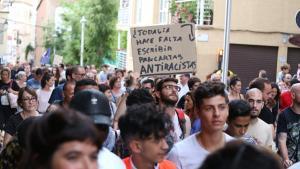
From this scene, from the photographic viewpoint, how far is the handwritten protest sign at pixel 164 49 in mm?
10758

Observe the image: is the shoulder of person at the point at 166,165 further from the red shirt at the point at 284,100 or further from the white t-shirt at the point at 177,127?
the red shirt at the point at 284,100

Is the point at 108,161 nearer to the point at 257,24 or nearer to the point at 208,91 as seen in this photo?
the point at 208,91

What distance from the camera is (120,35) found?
50688 mm

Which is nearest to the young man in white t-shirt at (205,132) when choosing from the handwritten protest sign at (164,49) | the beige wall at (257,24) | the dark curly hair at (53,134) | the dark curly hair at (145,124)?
the dark curly hair at (145,124)

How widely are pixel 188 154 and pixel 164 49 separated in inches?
231

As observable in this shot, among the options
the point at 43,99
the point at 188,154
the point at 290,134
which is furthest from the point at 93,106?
the point at 43,99

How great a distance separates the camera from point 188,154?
5184 mm

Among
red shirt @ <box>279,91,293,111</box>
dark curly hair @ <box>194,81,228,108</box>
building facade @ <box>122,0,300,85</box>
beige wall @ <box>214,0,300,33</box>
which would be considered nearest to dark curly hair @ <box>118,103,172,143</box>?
dark curly hair @ <box>194,81,228,108</box>

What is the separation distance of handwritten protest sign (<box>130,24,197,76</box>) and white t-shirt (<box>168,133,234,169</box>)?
17.8ft

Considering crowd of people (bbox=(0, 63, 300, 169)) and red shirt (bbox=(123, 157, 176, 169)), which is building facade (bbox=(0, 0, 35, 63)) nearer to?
crowd of people (bbox=(0, 63, 300, 169))

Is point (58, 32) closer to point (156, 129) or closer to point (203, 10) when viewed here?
point (203, 10)

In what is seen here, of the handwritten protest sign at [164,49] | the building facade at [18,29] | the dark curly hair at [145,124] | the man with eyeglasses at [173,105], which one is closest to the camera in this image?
the dark curly hair at [145,124]

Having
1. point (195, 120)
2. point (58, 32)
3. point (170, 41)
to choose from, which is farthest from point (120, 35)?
point (195, 120)

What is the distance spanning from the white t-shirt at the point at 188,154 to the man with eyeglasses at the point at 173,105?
1.80 metres
